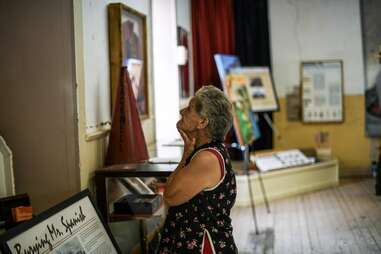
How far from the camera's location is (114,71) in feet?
10.1

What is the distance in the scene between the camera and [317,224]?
4.36 m

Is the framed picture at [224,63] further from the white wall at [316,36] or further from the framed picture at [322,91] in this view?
the framed picture at [322,91]

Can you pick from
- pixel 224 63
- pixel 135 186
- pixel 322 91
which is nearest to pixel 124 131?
pixel 135 186

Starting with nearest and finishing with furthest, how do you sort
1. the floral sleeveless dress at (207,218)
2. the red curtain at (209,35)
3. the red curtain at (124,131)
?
the floral sleeveless dress at (207,218)
the red curtain at (124,131)
the red curtain at (209,35)

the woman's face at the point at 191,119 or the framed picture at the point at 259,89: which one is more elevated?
the framed picture at the point at 259,89

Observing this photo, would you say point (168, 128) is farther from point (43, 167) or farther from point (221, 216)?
point (221, 216)

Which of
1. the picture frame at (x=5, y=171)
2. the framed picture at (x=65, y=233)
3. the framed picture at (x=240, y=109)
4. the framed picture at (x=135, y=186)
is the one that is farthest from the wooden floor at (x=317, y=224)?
the picture frame at (x=5, y=171)

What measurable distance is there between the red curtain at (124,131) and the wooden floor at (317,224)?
4.43ft

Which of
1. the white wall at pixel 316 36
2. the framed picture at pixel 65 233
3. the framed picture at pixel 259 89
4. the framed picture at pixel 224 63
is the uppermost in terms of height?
the white wall at pixel 316 36

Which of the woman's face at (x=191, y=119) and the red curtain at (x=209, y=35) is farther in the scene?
the red curtain at (x=209, y=35)

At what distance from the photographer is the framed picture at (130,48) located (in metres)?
3.06

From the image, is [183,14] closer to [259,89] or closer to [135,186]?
[259,89]

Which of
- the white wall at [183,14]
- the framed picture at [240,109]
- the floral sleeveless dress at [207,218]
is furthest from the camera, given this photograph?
the white wall at [183,14]

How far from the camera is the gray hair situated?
195cm
